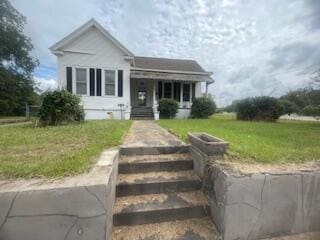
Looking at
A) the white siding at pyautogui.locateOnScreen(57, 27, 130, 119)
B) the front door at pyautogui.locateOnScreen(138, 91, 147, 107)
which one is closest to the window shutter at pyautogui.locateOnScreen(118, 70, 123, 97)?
the white siding at pyautogui.locateOnScreen(57, 27, 130, 119)

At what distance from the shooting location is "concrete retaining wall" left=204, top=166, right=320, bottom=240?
7.98 feet

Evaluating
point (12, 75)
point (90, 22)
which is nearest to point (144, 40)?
point (90, 22)

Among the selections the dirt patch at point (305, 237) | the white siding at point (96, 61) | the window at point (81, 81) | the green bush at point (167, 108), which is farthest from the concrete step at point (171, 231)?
the green bush at point (167, 108)

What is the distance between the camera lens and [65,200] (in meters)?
1.97

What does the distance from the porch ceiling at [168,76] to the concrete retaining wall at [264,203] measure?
12.9 m

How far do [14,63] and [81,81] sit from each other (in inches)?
614

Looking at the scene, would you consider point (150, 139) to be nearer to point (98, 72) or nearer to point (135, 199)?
point (135, 199)

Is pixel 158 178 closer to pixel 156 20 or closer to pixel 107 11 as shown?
pixel 107 11

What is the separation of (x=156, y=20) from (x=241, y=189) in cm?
1472

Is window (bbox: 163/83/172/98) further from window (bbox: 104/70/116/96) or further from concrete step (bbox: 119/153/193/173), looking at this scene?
concrete step (bbox: 119/153/193/173)

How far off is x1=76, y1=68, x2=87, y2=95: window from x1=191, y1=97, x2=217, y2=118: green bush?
8.26 meters

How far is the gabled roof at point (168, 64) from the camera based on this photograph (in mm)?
17656

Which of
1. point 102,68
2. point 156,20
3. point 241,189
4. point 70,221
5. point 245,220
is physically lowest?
point 245,220

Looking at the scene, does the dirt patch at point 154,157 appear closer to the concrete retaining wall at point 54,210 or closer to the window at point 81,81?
the concrete retaining wall at point 54,210
